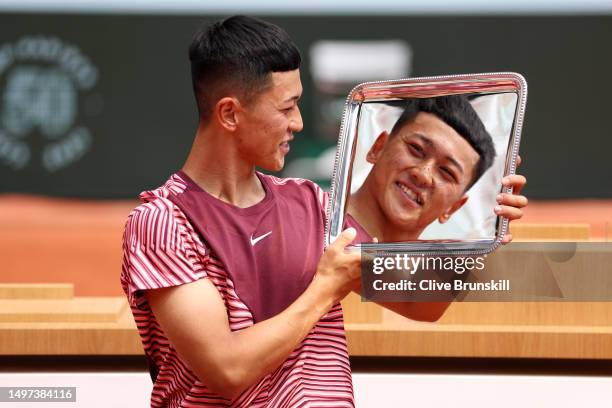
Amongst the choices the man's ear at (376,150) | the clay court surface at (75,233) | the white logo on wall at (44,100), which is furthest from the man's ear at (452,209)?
the white logo on wall at (44,100)

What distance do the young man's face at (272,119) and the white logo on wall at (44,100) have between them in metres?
5.31

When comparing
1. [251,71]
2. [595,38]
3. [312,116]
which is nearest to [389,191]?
[251,71]

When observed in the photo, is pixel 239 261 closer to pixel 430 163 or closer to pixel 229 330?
pixel 229 330

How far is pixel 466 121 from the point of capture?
128 cm

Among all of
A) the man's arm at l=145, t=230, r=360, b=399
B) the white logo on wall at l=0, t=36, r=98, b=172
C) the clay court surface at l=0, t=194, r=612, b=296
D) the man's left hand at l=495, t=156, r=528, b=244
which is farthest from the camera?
the white logo on wall at l=0, t=36, r=98, b=172

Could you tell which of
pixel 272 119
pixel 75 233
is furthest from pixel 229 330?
pixel 75 233

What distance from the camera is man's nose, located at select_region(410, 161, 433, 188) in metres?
1.27

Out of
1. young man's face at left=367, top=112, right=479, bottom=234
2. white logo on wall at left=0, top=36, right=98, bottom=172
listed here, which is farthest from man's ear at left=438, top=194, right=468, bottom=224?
white logo on wall at left=0, top=36, right=98, bottom=172

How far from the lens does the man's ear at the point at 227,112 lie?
1.23m

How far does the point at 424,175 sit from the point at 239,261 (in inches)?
10.7

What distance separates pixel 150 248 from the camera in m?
1.17

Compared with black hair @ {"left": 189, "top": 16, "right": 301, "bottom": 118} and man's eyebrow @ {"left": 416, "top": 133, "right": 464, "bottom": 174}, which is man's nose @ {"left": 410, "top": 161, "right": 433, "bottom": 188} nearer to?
man's eyebrow @ {"left": 416, "top": 133, "right": 464, "bottom": 174}

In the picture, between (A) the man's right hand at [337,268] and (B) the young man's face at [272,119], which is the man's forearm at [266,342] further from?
(B) the young man's face at [272,119]

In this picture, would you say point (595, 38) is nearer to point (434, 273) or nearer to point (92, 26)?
point (92, 26)
